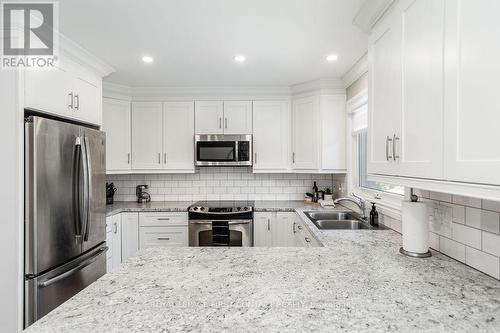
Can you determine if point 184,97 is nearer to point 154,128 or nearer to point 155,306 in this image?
point 154,128

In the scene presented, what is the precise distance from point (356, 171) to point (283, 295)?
2.43 metres

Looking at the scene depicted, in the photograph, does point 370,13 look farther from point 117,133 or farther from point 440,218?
point 117,133

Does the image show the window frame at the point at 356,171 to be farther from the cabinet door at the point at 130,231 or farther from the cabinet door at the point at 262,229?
the cabinet door at the point at 130,231

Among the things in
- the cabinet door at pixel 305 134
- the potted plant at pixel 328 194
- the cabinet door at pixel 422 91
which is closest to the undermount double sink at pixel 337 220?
the potted plant at pixel 328 194

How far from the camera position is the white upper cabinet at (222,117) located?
11.3ft

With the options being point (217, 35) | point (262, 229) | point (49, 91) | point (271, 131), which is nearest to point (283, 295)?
point (217, 35)

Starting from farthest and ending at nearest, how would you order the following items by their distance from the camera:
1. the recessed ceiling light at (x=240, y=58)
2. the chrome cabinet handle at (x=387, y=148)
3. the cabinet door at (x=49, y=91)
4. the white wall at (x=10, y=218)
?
the recessed ceiling light at (x=240, y=58) → the cabinet door at (x=49, y=91) → the white wall at (x=10, y=218) → the chrome cabinet handle at (x=387, y=148)

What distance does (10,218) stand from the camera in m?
1.62

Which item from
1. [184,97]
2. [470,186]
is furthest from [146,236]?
[470,186]

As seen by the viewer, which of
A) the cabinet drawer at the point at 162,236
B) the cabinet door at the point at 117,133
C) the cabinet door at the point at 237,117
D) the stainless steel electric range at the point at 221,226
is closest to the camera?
the stainless steel electric range at the point at 221,226

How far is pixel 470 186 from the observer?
31.7 inches

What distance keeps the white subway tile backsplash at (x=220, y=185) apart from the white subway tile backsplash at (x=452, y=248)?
2.31 m

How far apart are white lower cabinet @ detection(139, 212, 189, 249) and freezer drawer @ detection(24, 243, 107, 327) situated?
32.0 inches

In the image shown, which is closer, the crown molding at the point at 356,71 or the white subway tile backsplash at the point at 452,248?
the white subway tile backsplash at the point at 452,248
